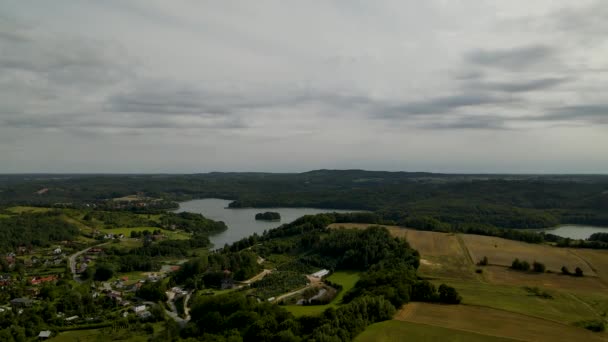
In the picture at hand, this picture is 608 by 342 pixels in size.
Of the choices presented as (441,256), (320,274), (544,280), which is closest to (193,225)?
(320,274)

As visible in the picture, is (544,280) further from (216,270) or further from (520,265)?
(216,270)

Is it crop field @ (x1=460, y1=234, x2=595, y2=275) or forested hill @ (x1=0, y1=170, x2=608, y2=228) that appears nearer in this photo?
crop field @ (x1=460, y1=234, x2=595, y2=275)

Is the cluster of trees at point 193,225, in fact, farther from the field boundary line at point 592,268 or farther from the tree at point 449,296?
the field boundary line at point 592,268

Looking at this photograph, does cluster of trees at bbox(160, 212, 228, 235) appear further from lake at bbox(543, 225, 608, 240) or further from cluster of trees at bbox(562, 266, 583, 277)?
lake at bbox(543, 225, 608, 240)

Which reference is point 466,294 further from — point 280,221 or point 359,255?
point 280,221

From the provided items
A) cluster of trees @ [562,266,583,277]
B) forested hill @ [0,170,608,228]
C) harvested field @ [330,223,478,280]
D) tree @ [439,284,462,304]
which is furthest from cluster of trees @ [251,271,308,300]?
forested hill @ [0,170,608,228]

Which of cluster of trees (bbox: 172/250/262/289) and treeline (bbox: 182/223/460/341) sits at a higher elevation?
treeline (bbox: 182/223/460/341)

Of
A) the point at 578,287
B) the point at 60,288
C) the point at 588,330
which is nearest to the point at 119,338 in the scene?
the point at 60,288

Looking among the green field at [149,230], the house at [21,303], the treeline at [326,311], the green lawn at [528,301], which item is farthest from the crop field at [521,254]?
the green field at [149,230]
